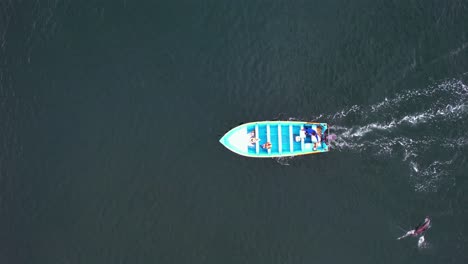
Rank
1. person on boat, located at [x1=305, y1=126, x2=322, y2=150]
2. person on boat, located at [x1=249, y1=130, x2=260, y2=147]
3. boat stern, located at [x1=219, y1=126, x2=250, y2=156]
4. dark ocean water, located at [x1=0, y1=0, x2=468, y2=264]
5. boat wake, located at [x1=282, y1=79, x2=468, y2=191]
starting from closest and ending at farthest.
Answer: dark ocean water, located at [x1=0, y1=0, x2=468, y2=264] < boat stern, located at [x1=219, y1=126, x2=250, y2=156] < person on boat, located at [x1=249, y1=130, x2=260, y2=147] < person on boat, located at [x1=305, y1=126, x2=322, y2=150] < boat wake, located at [x1=282, y1=79, x2=468, y2=191]

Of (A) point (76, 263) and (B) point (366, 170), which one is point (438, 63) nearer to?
(B) point (366, 170)

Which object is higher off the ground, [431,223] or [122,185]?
[122,185]

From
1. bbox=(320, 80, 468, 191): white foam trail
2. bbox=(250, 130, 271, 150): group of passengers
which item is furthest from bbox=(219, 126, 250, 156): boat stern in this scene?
bbox=(320, 80, 468, 191): white foam trail

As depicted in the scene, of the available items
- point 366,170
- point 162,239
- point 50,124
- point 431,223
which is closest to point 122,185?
point 162,239

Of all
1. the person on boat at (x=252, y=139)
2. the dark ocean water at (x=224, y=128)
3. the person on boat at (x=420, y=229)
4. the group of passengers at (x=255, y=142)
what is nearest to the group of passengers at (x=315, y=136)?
the dark ocean water at (x=224, y=128)

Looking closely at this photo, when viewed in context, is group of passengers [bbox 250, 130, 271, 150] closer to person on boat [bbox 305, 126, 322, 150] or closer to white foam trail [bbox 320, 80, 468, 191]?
person on boat [bbox 305, 126, 322, 150]

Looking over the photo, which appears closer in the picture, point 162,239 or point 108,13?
point 162,239

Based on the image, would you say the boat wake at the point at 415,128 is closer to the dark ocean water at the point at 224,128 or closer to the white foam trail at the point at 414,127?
the white foam trail at the point at 414,127
